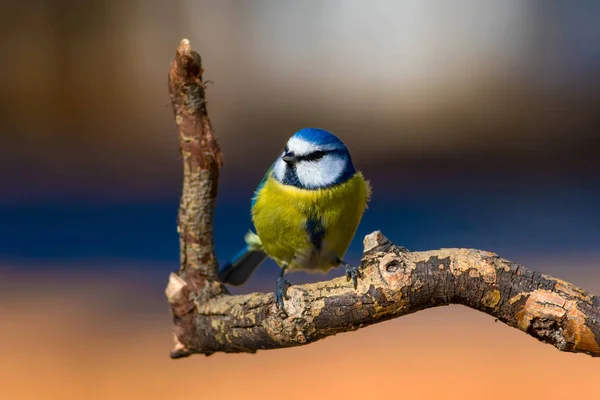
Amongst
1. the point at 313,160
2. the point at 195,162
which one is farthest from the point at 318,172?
the point at 195,162

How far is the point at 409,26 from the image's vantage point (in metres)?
4.78

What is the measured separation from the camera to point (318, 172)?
1650mm

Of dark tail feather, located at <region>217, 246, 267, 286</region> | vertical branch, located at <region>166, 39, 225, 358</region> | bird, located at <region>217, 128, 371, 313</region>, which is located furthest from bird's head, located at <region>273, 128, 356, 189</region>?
dark tail feather, located at <region>217, 246, 267, 286</region>

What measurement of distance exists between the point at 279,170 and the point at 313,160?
4.2 inches

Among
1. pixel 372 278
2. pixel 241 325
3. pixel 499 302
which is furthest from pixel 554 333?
pixel 241 325

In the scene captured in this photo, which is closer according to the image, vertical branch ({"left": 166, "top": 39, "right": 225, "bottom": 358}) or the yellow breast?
vertical branch ({"left": 166, "top": 39, "right": 225, "bottom": 358})

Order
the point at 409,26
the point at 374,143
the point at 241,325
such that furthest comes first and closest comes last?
the point at 374,143, the point at 409,26, the point at 241,325

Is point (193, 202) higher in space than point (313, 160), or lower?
lower

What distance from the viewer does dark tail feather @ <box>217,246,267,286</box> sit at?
1812 millimetres

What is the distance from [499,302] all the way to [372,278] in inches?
8.7

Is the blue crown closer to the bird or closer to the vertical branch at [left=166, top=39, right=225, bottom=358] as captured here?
the bird

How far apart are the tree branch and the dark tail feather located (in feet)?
0.54

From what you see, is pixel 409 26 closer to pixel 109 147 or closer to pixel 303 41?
pixel 303 41

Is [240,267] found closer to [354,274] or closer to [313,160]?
[313,160]
